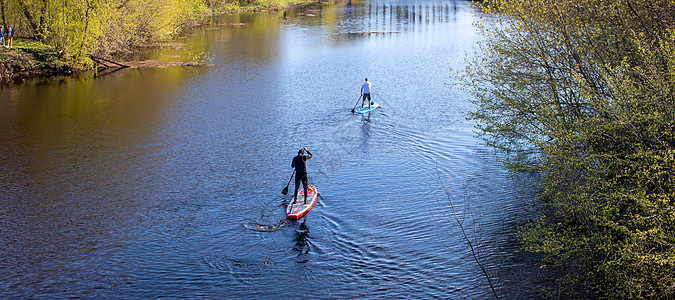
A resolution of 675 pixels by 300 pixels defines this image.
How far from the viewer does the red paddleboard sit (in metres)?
17.3

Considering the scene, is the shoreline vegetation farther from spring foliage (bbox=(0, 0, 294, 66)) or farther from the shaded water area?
the shaded water area

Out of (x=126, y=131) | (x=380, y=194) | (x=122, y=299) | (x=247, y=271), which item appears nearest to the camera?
(x=122, y=299)

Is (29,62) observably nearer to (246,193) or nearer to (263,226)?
(246,193)

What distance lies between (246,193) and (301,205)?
8.33ft

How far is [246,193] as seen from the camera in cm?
1934

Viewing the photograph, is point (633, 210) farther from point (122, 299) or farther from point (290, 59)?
point (290, 59)

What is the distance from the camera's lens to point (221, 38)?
61.7 metres

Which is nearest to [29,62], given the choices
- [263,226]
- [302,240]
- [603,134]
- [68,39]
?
[68,39]

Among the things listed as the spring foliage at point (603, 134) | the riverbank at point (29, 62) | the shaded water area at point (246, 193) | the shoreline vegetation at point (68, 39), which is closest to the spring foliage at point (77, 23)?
the shoreline vegetation at point (68, 39)

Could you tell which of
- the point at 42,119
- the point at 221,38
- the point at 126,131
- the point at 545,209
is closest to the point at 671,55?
the point at 545,209

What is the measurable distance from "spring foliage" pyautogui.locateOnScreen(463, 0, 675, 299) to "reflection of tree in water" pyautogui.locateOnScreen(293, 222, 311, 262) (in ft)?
20.8

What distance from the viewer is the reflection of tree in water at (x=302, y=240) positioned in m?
15.6

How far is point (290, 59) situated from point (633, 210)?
39.4 m

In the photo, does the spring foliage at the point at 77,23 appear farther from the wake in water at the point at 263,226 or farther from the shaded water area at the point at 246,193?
the wake in water at the point at 263,226
